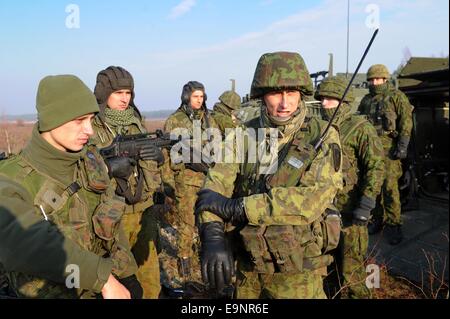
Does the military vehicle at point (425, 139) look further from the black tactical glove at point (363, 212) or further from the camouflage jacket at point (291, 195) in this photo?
the camouflage jacket at point (291, 195)

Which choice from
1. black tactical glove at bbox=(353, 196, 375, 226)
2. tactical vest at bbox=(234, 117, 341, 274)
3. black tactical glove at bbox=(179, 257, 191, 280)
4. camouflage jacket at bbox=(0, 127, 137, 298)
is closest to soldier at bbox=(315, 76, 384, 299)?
black tactical glove at bbox=(353, 196, 375, 226)

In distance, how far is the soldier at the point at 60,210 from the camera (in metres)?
1.62

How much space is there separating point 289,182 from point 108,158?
171cm

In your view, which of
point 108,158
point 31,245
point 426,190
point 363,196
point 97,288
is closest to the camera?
point 31,245

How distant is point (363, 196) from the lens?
3756 millimetres

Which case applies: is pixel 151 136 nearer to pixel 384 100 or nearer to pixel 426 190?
pixel 384 100

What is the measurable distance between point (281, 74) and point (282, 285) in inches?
50.4

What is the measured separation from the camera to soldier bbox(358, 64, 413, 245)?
5387 mm

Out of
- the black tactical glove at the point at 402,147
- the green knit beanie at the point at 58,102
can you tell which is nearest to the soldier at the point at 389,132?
the black tactical glove at the point at 402,147

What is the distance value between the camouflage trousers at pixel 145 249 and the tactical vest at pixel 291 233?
64.6 inches

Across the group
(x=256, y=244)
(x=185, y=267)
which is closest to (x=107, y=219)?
(x=256, y=244)

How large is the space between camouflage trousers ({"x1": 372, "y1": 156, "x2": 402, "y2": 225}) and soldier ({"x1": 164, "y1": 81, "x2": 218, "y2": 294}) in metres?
2.61

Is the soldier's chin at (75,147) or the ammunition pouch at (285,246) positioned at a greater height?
the soldier's chin at (75,147)
